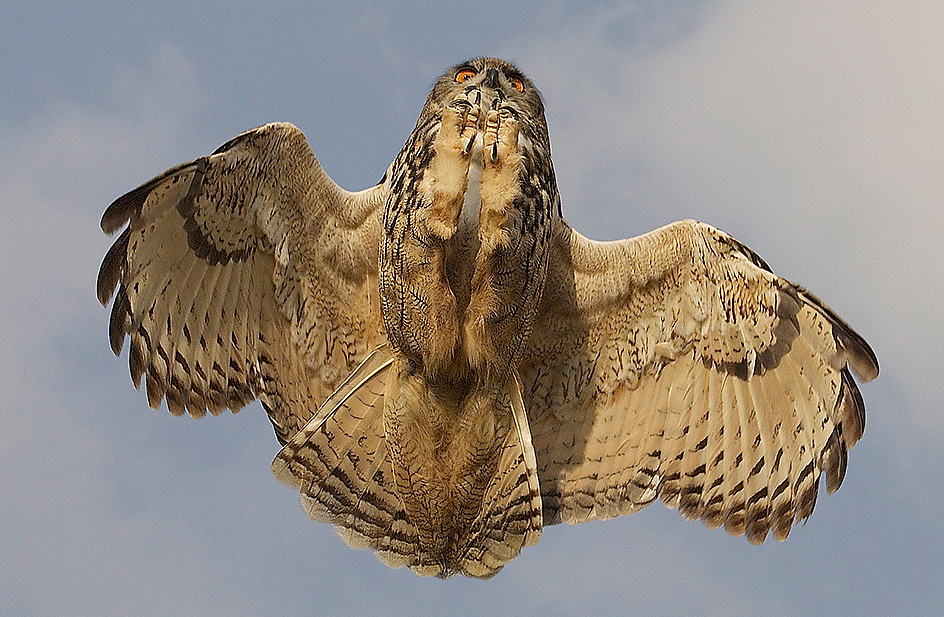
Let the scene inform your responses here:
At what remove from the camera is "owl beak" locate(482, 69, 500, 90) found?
7105 millimetres

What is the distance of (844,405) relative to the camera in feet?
23.9

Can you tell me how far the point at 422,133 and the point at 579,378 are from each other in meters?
1.84

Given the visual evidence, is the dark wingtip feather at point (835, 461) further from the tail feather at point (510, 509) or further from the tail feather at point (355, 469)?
the tail feather at point (355, 469)

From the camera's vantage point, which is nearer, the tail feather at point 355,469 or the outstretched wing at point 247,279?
the outstretched wing at point 247,279

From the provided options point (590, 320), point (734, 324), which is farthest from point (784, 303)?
point (590, 320)

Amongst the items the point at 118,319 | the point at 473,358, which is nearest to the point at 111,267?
the point at 118,319

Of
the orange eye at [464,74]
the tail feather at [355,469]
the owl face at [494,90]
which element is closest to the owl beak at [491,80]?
the owl face at [494,90]

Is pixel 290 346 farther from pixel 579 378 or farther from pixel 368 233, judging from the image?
pixel 579 378

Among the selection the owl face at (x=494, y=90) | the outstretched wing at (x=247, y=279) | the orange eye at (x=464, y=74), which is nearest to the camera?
the owl face at (x=494, y=90)

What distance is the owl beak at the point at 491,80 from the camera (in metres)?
7.11

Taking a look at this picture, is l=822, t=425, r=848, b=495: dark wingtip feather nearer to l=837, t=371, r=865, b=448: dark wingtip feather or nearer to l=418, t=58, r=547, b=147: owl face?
l=837, t=371, r=865, b=448: dark wingtip feather

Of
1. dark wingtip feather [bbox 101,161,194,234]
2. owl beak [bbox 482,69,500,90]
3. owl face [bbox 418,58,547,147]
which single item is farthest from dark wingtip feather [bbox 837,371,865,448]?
dark wingtip feather [bbox 101,161,194,234]

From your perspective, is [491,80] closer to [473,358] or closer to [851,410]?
[473,358]

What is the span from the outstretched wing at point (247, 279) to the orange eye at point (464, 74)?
2.57 feet
